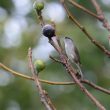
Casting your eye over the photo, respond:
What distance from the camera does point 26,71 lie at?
874 centimetres

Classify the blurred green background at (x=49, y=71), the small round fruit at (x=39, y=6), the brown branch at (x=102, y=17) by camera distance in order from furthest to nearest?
the blurred green background at (x=49, y=71), the small round fruit at (x=39, y=6), the brown branch at (x=102, y=17)

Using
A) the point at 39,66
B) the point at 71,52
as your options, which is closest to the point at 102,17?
the point at 71,52

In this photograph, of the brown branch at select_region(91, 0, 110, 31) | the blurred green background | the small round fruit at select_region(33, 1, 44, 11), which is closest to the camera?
the brown branch at select_region(91, 0, 110, 31)

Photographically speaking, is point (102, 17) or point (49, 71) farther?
point (49, 71)

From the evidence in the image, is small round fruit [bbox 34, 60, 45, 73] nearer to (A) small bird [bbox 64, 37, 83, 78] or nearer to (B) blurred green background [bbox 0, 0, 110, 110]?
(A) small bird [bbox 64, 37, 83, 78]

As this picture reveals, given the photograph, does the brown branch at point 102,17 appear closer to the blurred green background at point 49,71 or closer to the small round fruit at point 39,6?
the small round fruit at point 39,6

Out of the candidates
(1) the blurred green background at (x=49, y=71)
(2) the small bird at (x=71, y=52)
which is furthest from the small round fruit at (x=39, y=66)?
(1) the blurred green background at (x=49, y=71)

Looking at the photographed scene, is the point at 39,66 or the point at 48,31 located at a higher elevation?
the point at 48,31

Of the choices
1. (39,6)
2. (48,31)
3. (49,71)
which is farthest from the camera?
(49,71)

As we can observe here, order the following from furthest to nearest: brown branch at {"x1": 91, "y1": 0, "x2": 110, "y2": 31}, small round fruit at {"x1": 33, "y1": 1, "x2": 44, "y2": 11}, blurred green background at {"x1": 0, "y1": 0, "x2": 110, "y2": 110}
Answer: blurred green background at {"x1": 0, "y1": 0, "x2": 110, "y2": 110}
small round fruit at {"x1": 33, "y1": 1, "x2": 44, "y2": 11}
brown branch at {"x1": 91, "y1": 0, "x2": 110, "y2": 31}

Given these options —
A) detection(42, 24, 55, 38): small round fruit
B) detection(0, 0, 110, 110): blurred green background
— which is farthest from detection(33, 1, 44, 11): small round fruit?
detection(0, 0, 110, 110): blurred green background

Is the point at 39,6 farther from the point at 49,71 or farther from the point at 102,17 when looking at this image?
the point at 49,71

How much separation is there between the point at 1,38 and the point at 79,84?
28.5ft

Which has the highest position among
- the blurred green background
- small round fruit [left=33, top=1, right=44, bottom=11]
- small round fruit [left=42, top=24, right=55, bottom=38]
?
small round fruit [left=33, top=1, right=44, bottom=11]
